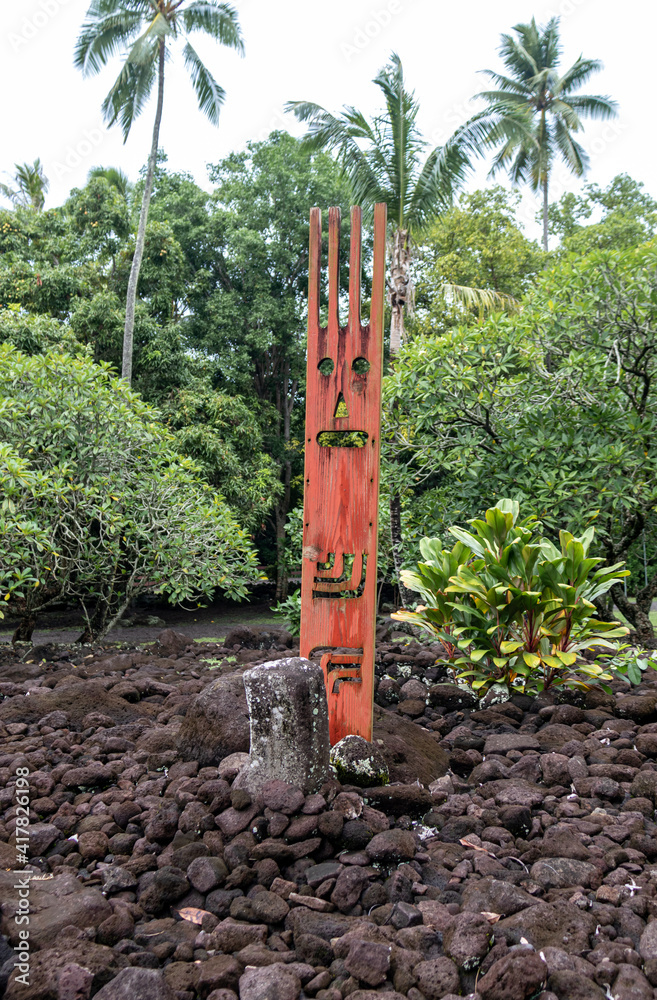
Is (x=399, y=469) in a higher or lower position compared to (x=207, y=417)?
lower

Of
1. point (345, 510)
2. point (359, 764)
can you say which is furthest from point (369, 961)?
point (345, 510)

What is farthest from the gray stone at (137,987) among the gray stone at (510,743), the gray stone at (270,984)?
the gray stone at (510,743)

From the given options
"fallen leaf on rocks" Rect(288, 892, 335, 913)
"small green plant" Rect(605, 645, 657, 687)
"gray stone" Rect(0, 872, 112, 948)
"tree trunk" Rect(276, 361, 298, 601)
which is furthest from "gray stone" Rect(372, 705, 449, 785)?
"tree trunk" Rect(276, 361, 298, 601)

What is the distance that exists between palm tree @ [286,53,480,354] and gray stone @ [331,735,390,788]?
913 cm

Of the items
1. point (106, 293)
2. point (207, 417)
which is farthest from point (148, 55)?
point (207, 417)

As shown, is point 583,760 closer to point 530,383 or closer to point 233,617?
point 530,383

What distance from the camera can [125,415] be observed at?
7090 millimetres

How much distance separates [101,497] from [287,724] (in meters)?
4.34

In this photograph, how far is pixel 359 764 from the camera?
3104 millimetres

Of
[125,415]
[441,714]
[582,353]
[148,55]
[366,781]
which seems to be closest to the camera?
[366,781]

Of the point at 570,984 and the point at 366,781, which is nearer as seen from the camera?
the point at 570,984

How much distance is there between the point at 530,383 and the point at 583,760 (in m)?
3.95

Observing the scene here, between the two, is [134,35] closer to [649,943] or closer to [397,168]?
[397,168]

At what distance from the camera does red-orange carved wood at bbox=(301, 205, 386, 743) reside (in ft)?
10.9
